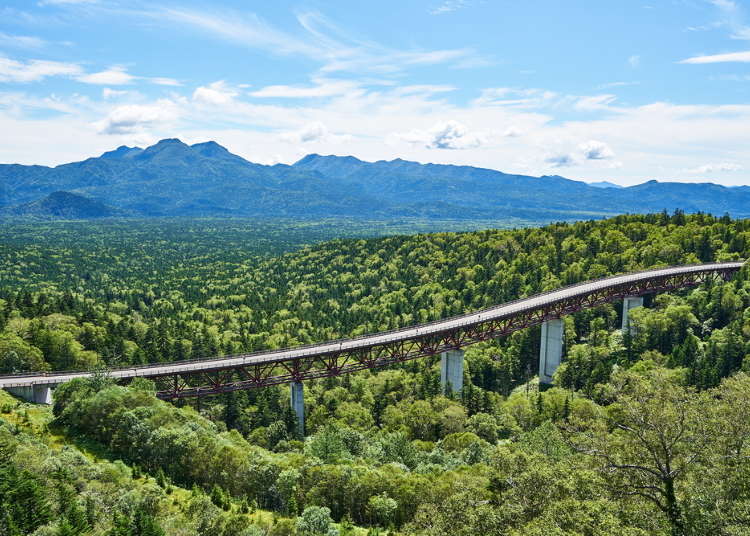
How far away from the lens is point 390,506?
138 feet

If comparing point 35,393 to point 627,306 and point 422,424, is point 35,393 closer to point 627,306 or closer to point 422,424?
point 422,424

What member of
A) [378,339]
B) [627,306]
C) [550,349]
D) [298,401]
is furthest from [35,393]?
[627,306]

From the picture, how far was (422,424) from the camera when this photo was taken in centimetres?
7219

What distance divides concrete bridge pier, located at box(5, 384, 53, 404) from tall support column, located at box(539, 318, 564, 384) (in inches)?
3196

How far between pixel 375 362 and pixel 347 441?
2242 centimetres

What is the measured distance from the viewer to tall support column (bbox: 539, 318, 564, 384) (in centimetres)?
9975

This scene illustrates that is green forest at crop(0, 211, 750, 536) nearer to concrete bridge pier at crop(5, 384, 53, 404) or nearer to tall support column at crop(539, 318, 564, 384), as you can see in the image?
tall support column at crop(539, 318, 564, 384)

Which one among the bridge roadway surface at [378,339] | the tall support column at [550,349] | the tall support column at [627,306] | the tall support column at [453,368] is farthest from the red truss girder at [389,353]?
the tall support column at [550,349]

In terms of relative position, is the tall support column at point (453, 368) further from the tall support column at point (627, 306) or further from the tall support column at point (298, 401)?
the tall support column at point (627, 306)

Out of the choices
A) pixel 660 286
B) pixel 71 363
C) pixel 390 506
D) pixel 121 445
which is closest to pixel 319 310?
pixel 71 363

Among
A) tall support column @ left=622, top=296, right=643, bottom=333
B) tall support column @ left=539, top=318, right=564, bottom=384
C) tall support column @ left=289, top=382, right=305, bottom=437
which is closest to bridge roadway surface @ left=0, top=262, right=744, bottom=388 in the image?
tall support column @ left=622, top=296, right=643, bottom=333

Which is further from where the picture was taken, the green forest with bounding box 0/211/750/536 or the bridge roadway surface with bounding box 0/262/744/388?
the bridge roadway surface with bounding box 0/262/744/388

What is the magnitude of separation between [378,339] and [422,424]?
65.1 ft

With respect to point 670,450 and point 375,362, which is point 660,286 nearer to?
point 375,362
